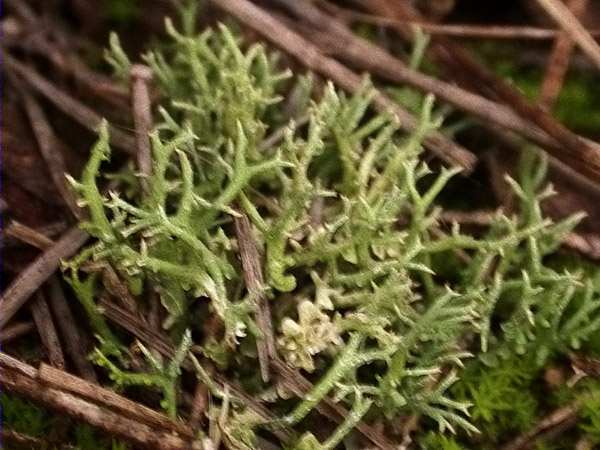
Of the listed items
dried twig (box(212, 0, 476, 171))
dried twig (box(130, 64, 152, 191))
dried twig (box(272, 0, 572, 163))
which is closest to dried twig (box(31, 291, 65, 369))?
dried twig (box(130, 64, 152, 191))

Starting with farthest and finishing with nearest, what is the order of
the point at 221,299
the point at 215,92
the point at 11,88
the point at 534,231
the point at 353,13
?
the point at 353,13, the point at 11,88, the point at 215,92, the point at 534,231, the point at 221,299

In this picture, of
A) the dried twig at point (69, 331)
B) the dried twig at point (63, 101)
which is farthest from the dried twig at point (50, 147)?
the dried twig at point (69, 331)

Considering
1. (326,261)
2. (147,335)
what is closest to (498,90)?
(326,261)

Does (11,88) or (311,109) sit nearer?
(311,109)

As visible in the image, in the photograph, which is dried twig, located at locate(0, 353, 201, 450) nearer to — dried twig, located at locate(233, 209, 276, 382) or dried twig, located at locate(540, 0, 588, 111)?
dried twig, located at locate(233, 209, 276, 382)

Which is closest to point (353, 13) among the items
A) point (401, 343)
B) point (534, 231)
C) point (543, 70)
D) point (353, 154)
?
point (543, 70)

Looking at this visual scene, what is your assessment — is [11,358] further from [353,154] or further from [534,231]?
[534,231]

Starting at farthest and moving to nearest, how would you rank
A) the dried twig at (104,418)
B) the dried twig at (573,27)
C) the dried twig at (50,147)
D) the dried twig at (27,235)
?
the dried twig at (573,27), the dried twig at (50,147), the dried twig at (27,235), the dried twig at (104,418)

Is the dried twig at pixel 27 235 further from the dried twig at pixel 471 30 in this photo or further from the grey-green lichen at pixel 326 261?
the dried twig at pixel 471 30
